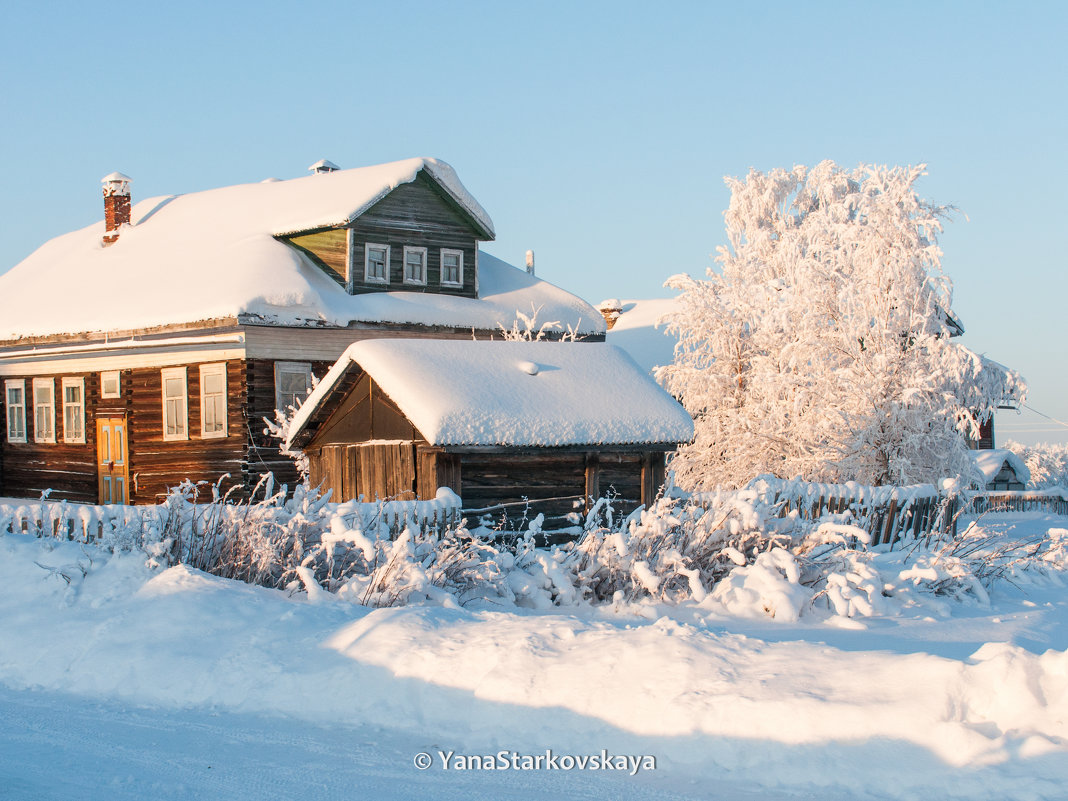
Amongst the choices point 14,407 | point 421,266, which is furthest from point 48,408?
point 421,266

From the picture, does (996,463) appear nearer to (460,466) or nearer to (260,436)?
(260,436)

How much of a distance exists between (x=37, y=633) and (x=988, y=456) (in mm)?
36068

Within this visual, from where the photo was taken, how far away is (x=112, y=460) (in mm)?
22016

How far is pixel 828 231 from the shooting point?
66.4 feet

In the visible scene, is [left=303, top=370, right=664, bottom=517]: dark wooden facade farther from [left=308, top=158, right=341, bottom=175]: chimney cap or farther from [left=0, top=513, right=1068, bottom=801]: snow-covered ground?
[left=308, top=158, right=341, bottom=175]: chimney cap

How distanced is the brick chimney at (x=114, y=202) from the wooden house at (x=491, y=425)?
15551mm

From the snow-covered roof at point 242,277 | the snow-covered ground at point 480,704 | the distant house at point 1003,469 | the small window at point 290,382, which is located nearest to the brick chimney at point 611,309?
the snow-covered roof at point 242,277

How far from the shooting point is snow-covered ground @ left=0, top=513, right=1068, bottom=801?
4.45m

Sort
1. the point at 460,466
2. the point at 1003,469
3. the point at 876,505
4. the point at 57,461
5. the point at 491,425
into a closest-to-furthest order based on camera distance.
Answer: the point at 491,425 → the point at 460,466 → the point at 876,505 → the point at 57,461 → the point at 1003,469

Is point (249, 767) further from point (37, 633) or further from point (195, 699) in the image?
point (37, 633)

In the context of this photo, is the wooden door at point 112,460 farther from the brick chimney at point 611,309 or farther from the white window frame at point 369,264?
the brick chimney at point 611,309

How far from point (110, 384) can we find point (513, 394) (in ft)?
46.0

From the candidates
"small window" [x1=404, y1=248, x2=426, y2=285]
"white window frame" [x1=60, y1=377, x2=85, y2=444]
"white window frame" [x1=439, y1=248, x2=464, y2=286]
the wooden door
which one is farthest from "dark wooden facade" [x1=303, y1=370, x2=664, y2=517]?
"white window frame" [x1=60, y1=377, x2=85, y2=444]

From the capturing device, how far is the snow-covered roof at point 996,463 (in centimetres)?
3603
